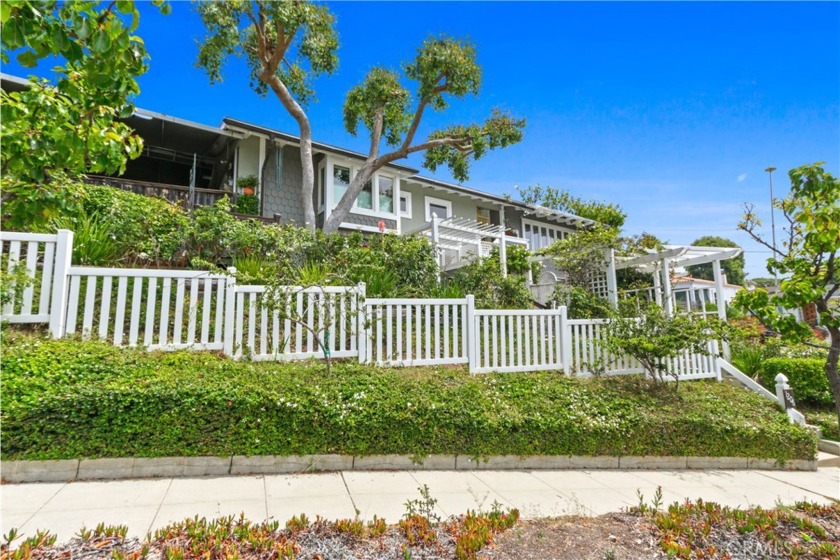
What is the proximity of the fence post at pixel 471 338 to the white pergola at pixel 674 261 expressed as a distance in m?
4.54

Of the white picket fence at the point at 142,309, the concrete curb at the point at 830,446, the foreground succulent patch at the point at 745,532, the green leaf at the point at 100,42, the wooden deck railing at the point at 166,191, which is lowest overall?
the concrete curb at the point at 830,446

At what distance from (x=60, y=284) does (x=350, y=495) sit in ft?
13.2

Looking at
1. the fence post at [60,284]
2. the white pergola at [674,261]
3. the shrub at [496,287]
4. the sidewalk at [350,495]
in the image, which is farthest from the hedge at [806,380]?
the fence post at [60,284]

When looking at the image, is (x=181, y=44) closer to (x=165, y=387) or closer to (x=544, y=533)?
(x=165, y=387)

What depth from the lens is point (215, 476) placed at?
3672 mm

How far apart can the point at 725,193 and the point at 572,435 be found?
7.94 m

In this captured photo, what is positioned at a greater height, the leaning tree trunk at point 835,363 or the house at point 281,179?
the house at point 281,179

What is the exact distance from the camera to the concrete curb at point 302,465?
11.0ft

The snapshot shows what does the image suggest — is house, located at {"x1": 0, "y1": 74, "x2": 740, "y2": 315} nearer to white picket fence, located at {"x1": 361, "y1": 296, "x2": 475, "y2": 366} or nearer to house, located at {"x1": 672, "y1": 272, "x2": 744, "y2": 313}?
house, located at {"x1": 672, "y1": 272, "x2": 744, "y2": 313}

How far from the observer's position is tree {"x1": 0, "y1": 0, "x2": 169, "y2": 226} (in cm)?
215

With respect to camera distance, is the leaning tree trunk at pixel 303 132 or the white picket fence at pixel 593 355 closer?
the white picket fence at pixel 593 355

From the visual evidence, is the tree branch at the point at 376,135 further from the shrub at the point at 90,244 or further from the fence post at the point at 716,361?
the fence post at the point at 716,361

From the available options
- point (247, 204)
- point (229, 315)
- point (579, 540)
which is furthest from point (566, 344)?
point (247, 204)

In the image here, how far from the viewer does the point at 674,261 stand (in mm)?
10062
